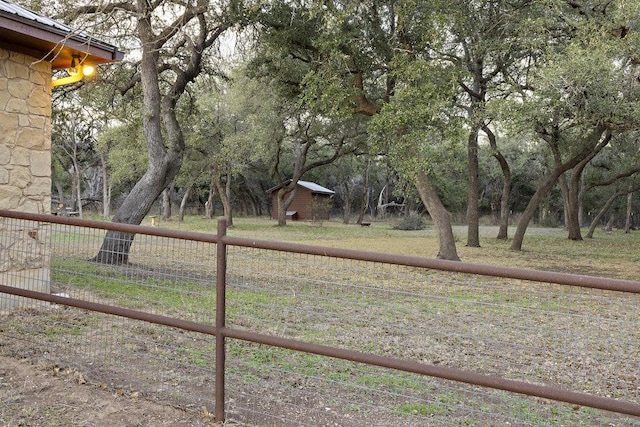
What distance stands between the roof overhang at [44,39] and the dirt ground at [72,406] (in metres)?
3.27

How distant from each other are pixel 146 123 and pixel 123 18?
6.77 ft

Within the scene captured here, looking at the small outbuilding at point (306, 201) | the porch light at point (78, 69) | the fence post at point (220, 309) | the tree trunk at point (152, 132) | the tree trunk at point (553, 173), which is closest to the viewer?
the fence post at point (220, 309)

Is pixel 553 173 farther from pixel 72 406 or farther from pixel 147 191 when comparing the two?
pixel 72 406

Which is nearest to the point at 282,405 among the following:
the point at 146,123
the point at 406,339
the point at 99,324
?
the point at 406,339

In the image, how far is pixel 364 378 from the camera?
14.4 ft

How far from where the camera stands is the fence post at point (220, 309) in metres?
3.25

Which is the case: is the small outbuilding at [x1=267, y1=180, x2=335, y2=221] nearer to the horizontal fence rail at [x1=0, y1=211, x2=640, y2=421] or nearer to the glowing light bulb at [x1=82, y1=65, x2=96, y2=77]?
the glowing light bulb at [x1=82, y1=65, x2=96, y2=77]

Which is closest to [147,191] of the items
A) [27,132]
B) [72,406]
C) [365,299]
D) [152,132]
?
[152,132]

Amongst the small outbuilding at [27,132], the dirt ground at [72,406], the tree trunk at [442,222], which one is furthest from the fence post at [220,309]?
the tree trunk at [442,222]

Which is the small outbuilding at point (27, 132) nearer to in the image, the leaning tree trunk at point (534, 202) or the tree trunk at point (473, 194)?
the leaning tree trunk at point (534, 202)

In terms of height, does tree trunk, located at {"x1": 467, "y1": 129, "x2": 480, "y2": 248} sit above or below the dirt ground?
above

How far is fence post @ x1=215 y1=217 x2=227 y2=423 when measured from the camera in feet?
A: 10.6

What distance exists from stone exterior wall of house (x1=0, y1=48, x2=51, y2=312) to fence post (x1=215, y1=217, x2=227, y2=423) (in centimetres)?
332

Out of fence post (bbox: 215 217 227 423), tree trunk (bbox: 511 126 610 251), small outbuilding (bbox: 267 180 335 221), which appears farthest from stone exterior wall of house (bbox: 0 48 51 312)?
small outbuilding (bbox: 267 180 335 221)
